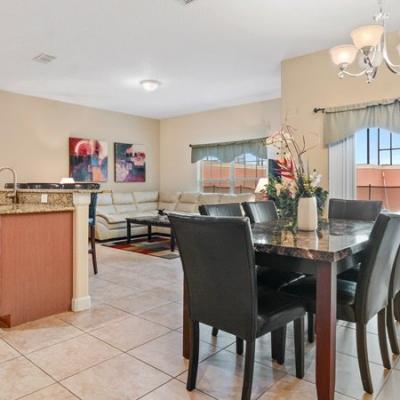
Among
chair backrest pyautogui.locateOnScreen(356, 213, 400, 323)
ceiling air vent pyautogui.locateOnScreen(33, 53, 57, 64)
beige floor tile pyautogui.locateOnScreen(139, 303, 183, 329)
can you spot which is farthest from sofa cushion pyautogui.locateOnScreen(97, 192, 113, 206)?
chair backrest pyautogui.locateOnScreen(356, 213, 400, 323)

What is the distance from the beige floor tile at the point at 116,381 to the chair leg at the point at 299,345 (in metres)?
0.74

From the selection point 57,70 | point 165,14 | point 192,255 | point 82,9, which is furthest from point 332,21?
point 57,70

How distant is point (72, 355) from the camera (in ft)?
7.47

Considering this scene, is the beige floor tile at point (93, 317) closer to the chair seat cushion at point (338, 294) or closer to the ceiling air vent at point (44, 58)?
the chair seat cushion at point (338, 294)

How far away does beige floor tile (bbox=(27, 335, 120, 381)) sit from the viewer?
2100 mm

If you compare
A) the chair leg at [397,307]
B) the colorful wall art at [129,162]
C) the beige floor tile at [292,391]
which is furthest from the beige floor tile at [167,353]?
the colorful wall art at [129,162]

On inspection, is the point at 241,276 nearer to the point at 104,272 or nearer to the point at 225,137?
the point at 104,272

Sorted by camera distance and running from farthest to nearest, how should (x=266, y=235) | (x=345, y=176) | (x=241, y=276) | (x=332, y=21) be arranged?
(x=345, y=176) → (x=332, y=21) → (x=266, y=235) → (x=241, y=276)

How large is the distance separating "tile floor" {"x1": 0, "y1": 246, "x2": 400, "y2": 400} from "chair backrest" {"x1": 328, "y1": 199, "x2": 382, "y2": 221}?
92cm

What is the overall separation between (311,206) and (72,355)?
1.85 m

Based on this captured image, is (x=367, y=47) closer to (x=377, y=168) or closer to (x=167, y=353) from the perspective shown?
(x=377, y=168)

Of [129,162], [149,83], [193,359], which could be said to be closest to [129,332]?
[193,359]

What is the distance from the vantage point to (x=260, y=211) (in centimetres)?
321

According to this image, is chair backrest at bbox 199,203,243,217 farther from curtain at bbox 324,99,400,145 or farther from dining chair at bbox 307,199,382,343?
curtain at bbox 324,99,400,145
